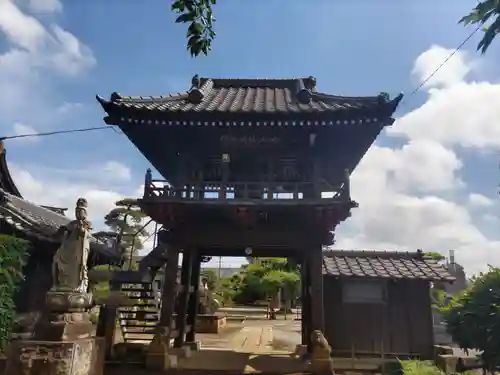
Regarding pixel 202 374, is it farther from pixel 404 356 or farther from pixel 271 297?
pixel 271 297

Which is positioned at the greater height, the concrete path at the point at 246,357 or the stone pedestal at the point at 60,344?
the stone pedestal at the point at 60,344

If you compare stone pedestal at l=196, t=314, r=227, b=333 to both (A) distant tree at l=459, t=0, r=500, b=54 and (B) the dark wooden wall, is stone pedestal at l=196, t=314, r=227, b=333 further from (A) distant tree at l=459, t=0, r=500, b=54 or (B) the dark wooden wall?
(A) distant tree at l=459, t=0, r=500, b=54

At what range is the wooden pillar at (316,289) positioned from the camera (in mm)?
9920

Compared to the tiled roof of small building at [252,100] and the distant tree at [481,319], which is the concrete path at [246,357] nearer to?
the distant tree at [481,319]

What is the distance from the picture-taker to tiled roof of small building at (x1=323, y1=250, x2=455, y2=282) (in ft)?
37.8

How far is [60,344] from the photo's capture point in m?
7.46

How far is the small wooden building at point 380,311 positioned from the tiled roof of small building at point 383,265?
3cm

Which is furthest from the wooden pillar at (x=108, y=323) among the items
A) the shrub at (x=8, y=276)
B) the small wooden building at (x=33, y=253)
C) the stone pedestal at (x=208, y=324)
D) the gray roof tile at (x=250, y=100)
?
the stone pedestal at (x=208, y=324)

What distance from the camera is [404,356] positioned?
1115 centimetres

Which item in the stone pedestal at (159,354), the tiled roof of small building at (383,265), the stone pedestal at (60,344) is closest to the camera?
the stone pedestal at (60,344)

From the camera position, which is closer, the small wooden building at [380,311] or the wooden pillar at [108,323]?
the wooden pillar at [108,323]

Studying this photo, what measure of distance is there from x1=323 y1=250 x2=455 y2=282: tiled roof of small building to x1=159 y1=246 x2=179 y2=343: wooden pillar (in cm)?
450

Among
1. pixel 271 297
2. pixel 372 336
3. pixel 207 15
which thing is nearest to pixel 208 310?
pixel 271 297

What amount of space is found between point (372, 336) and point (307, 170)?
5.32m
